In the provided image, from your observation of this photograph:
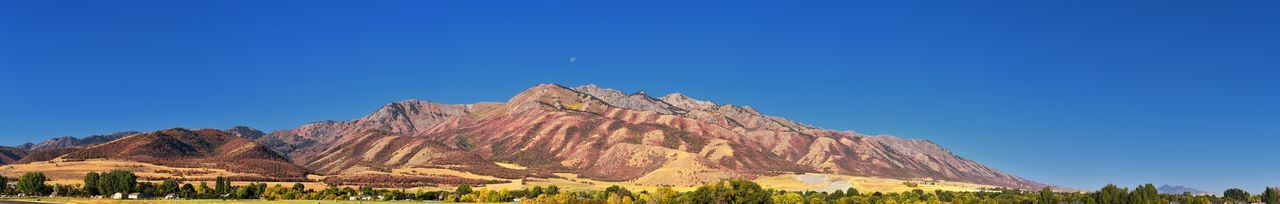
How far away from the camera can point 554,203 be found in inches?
7810

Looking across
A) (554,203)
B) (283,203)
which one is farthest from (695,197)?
(283,203)

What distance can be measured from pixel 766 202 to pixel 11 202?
5759 inches

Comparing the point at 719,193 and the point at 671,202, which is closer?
the point at 719,193

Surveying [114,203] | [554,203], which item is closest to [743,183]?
[554,203]

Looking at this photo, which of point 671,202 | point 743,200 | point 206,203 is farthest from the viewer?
point 671,202

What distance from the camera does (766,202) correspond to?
175500 millimetres

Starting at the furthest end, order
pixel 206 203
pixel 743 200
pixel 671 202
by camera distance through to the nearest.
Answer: pixel 671 202, pixel 206 203, pixel 743 200

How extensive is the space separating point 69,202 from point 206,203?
79.5ft

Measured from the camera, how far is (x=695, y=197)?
17400cm

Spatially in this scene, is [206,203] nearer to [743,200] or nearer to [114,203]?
[114,203]

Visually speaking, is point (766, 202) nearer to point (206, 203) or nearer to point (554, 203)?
point (554, 203)

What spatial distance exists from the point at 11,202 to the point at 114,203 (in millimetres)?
18133

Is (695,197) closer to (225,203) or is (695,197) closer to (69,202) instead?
(225,203)

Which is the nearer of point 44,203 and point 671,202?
point 44,203
